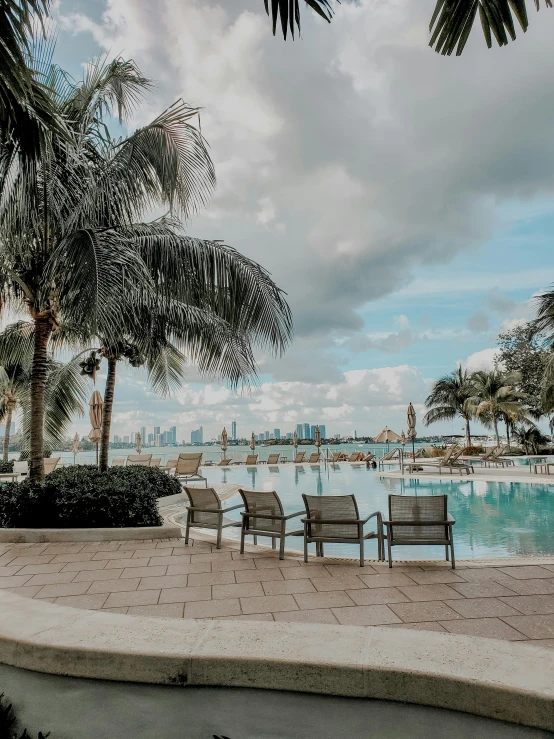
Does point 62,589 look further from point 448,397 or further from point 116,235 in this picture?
point 448,397

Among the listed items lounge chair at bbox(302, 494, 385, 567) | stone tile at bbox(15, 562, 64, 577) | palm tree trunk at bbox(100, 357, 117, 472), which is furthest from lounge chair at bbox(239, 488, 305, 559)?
palm tree trunk at bbox(100, 357, 117, 472)

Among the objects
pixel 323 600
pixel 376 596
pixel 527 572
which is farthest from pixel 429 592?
pixel 527 572

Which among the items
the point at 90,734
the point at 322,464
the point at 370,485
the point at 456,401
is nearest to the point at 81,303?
the point at 90,734

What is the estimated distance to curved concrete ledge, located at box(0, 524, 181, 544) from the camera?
6.57 m

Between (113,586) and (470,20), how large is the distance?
4855 mm

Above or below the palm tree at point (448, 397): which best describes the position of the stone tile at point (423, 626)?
below

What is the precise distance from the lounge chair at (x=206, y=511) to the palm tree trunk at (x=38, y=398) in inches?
113

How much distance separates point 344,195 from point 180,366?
6555mm

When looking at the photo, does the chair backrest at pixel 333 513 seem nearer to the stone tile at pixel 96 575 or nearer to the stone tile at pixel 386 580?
the stone tile at pixel 386 580

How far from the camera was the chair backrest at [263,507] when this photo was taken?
552 cm

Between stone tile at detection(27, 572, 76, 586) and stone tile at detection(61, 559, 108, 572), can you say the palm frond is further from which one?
stone tile at detection(61, 559, 108, 572)

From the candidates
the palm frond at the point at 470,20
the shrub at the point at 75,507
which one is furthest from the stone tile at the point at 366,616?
the shrub at the point at 75,507

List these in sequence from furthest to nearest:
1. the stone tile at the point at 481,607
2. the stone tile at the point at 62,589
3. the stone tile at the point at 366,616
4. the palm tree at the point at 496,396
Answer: the palm tree at the point at 496,396 → the stone tile at the point at 62,589 → the stone tile at the point at 481,607 → the stone tile at the point at 366,616

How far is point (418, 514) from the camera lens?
5059 mm
